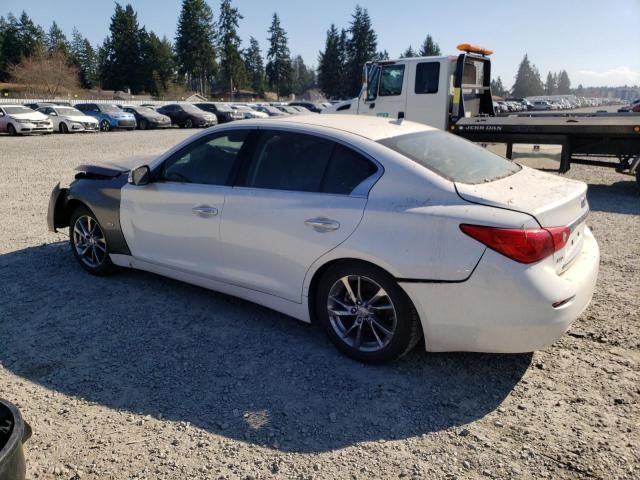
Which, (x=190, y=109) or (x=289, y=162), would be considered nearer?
(x=289, y=162)

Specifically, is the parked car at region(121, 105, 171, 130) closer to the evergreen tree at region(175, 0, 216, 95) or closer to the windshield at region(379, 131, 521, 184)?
the windshield at region(379, 131, 521, 184)

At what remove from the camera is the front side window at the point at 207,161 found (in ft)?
13.4

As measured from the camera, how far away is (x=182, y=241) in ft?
13.9

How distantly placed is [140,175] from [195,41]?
298 feet

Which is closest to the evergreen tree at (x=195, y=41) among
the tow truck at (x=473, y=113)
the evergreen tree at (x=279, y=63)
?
the evergreen tree at (x=279, y=63)

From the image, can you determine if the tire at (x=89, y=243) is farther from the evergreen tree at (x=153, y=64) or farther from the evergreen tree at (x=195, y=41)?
the evergreen tree at (x=195, y=41)

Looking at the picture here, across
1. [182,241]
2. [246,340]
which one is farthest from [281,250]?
[182,241]

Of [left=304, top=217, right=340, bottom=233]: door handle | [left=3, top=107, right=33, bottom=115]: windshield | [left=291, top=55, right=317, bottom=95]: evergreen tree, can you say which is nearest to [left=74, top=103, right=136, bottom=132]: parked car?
[left=3, top=107, right=33, bottom=115]: windshield

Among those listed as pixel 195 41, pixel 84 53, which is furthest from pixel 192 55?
pixel 84 53

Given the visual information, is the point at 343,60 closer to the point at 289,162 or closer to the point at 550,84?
the point at 289,162

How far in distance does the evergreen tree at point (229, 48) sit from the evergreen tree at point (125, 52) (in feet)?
47.7

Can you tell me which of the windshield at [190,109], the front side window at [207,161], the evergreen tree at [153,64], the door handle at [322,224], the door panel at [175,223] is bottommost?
the door panel at [175,223]

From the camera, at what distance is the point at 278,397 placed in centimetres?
313

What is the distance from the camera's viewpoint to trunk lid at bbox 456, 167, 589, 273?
301 cm
